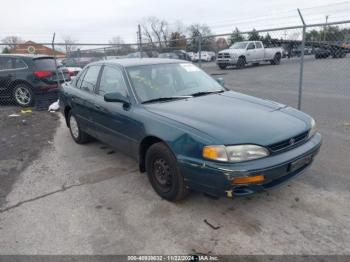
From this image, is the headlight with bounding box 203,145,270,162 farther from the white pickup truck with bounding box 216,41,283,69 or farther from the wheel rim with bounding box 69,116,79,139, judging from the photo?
the white pickup truck with bounding box 216,41,283,69

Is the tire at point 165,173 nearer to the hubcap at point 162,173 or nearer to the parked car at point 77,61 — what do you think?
the hubcap at point 162,173

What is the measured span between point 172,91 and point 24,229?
2386 mm

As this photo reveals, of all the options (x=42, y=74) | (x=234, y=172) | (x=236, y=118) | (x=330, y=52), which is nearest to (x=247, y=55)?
(x=330, y=52)

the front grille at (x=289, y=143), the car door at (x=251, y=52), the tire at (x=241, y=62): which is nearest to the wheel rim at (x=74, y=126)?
the front grille at (x=289, y=143)

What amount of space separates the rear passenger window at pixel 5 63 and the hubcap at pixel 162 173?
7.71 meters

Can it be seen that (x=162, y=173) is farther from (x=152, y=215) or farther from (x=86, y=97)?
(x=86, y=97)

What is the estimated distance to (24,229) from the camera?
3158 mm

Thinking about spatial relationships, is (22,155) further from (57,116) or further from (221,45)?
→ (221,45)

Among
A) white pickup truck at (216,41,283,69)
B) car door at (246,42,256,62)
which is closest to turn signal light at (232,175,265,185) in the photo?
white pickup truck at (216,41,283,69)

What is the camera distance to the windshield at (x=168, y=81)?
158 inches

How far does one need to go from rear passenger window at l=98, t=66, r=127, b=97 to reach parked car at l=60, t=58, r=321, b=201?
0.02 m

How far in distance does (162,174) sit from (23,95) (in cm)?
750

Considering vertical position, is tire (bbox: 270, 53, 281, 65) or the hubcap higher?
tire (bbox: 270, 53, 281, 65)

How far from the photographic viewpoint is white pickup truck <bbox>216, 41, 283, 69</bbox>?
743 inches
